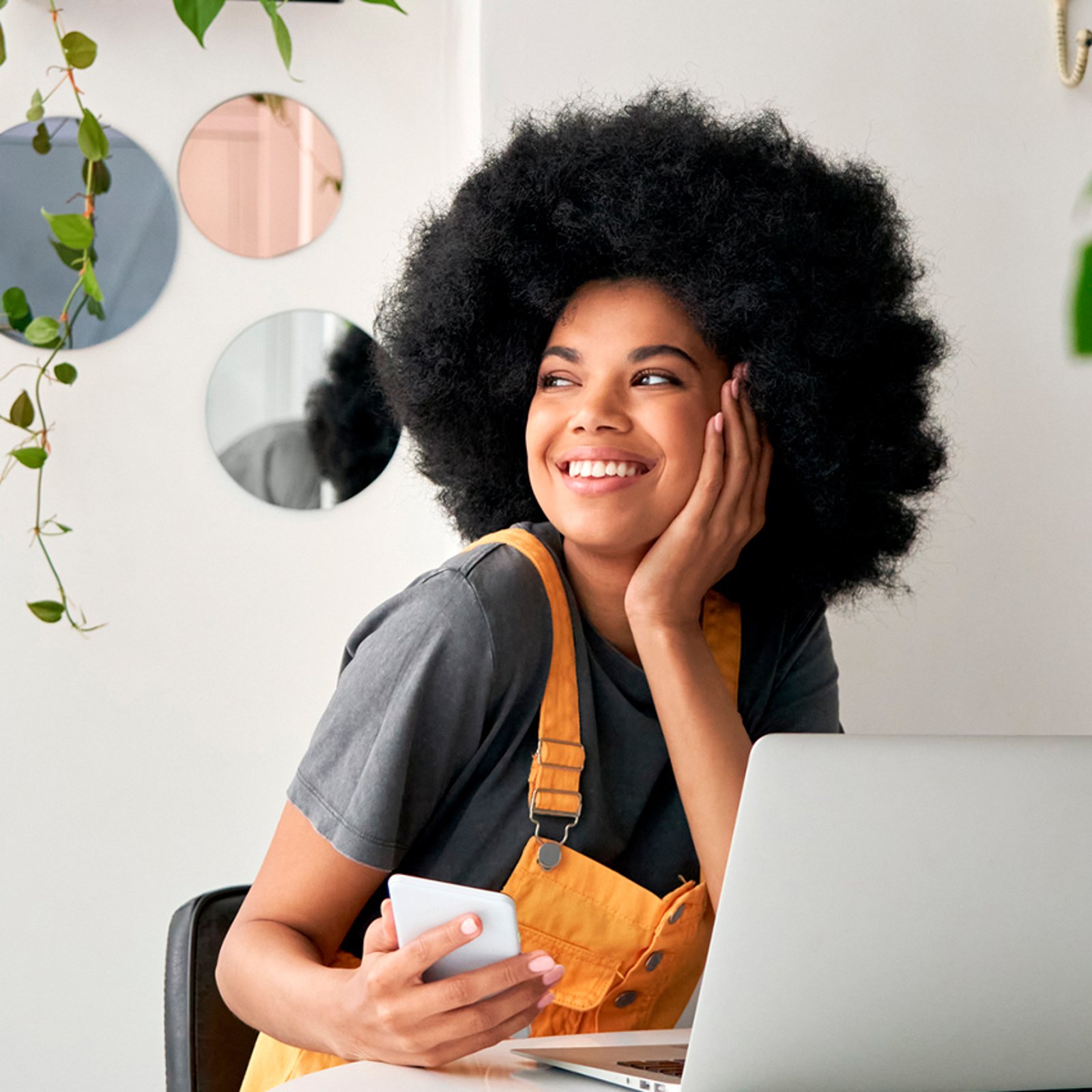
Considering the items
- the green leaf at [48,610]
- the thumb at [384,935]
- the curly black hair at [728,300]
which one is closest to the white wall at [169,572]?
the green leaf at [48,610]

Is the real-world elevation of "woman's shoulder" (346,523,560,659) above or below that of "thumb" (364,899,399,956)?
above

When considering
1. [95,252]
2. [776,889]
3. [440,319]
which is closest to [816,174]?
[440,319]

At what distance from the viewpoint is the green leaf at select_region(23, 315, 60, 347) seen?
2.10 metres

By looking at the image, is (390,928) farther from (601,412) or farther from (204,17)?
(204,17)

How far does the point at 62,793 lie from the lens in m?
2.20

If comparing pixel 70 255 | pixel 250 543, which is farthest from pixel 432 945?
pixel 70 255

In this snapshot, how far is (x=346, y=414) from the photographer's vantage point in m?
2.28

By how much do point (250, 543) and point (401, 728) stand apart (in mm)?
1243

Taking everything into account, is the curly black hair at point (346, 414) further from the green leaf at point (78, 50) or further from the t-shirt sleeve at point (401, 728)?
the t-shirt sleeve at point (401, 728)

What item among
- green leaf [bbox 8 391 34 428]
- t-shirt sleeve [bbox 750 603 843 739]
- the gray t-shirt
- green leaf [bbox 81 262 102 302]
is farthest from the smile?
green leaf [bbox 8 391 34 428]

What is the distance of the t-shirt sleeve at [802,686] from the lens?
1.42 meters

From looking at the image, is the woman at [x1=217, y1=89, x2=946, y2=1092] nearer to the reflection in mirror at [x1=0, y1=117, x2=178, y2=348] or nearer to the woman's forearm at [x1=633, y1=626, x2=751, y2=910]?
the woman's forearm at [x1=633, y1=626, x2=751, y2=910]

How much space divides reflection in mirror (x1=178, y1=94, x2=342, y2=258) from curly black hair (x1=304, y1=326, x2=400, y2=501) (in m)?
0.22

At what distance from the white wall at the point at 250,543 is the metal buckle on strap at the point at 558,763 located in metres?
0.83
